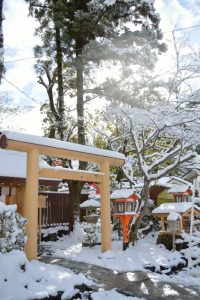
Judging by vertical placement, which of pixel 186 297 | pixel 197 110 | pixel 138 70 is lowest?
pixel 186 297

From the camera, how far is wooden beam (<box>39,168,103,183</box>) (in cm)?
906

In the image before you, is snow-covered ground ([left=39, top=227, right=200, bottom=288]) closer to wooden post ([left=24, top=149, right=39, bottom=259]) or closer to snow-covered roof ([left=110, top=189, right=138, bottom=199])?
snow-covered roof ([left=110, top=189, right=138, bottom=199])

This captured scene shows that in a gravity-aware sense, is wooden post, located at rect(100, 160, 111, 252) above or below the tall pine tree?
below

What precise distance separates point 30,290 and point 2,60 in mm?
6532

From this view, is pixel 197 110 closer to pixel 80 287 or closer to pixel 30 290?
pixel 80 287

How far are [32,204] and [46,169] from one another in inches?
48.3

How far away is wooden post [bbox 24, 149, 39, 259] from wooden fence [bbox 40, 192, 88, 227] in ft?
30.8

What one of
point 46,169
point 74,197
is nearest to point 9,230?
point 46,169

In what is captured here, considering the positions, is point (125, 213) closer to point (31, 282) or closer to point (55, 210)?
point (31, 282)

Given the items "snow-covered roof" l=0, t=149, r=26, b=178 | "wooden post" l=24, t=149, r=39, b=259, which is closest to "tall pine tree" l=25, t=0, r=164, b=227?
"snow-covered roof" l=0, t=149, r=26, b=178

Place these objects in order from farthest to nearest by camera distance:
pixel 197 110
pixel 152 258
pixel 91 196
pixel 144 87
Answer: pixel 91 196
pixel 144 87
pixel 197 110
pixel 152 258

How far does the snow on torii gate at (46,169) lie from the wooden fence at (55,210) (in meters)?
7.73

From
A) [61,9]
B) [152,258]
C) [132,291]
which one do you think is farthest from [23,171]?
[61,9]

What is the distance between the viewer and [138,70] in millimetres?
13641
